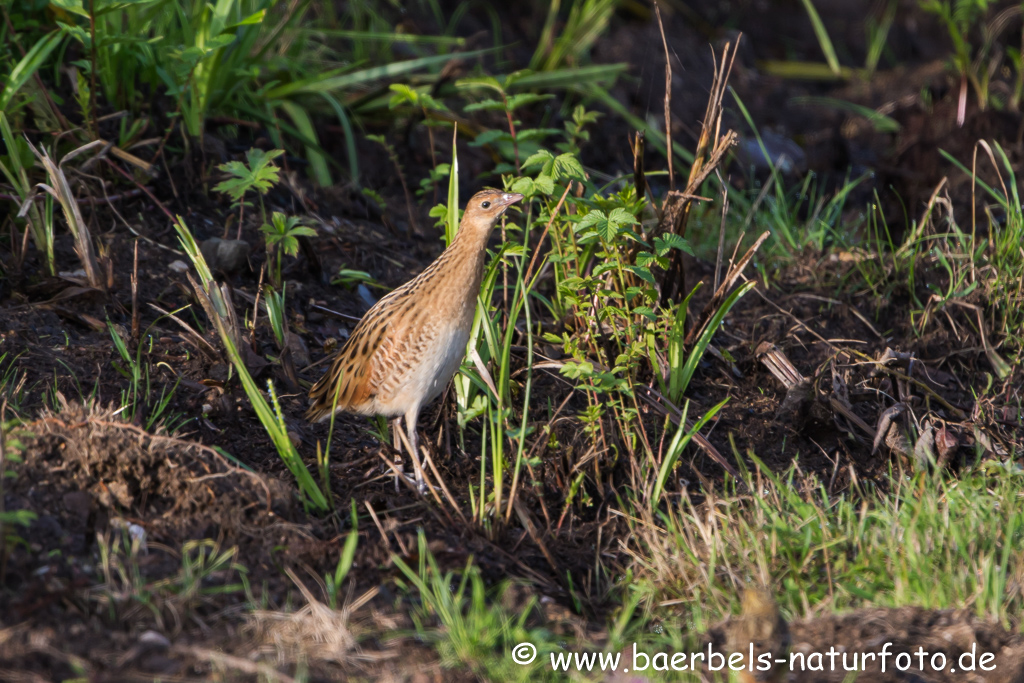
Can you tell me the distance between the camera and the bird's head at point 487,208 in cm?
394

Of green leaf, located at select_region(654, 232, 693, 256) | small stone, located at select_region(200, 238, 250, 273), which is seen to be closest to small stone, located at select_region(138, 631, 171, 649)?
green leaf, located at select_region(654, 232, 693, 256)

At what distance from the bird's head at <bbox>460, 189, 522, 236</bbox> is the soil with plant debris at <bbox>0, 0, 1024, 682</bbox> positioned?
806 millimetres

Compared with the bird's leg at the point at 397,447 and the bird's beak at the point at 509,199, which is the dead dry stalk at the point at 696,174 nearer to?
the bird's beak at the point at 509,199

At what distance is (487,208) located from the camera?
397 cm

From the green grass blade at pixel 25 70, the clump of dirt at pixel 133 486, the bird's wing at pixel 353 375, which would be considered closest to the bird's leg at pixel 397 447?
the bird's wing at pixel 353 375

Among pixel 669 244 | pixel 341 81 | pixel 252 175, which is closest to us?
pixel 669 244

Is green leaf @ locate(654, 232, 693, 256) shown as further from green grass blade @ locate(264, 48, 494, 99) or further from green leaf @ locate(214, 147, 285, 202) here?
green grass blade @ locate(264, 48, 494, 99)

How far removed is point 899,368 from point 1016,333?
0.85 m

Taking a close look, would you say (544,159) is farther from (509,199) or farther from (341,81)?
(341,81)

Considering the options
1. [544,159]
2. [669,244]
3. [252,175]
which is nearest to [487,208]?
[544,159]

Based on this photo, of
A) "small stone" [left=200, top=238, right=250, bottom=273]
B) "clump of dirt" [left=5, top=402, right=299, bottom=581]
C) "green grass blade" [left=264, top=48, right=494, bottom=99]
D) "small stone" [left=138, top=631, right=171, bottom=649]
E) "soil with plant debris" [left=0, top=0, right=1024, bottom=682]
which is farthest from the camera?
"green grass blade" [left=264, top=48, right=494, bottom=99]

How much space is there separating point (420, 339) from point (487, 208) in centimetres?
62

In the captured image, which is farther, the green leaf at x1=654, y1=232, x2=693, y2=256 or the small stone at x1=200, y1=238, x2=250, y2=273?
the small stone at x1=200, y1=238, x2=250, y2=273

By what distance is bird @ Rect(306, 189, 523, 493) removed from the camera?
3869 mm
